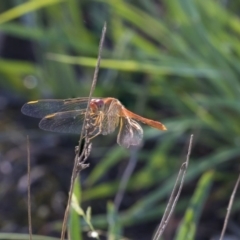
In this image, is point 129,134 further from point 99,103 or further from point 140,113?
point 140,113

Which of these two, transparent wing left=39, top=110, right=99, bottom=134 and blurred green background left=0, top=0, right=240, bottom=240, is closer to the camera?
transparent wing left=39, top=110, right=99, bottom=134

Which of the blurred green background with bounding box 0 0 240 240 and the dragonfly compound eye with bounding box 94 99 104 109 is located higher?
the blurred green background with bounding box 0 0 240 240

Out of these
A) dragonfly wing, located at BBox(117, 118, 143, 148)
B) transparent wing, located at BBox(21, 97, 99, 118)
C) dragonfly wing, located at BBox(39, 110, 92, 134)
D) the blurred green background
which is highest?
the blurred green background

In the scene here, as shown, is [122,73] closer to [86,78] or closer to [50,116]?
[86,78]

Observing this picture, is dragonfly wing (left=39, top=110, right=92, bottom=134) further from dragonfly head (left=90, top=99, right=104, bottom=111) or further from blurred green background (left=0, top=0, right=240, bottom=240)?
blurred green background (left=0, top=0, right=240, bottom=240)

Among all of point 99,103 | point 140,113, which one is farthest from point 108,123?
point 140,113

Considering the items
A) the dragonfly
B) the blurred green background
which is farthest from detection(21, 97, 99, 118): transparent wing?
the blurred green background
